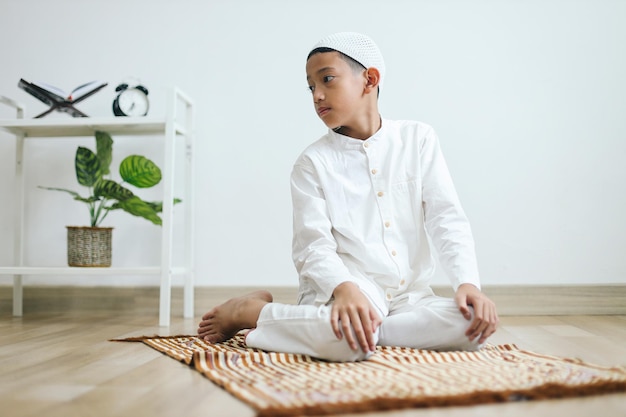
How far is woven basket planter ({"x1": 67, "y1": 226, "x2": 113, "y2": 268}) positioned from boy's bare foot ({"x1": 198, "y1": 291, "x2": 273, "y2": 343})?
665 millimetres

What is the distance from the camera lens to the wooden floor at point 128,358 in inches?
28.2

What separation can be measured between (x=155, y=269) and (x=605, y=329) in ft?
3.93

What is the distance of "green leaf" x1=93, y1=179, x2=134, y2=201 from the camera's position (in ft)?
5.85

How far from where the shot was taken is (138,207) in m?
1.81

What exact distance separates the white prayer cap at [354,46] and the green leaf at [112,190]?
0.76 meters

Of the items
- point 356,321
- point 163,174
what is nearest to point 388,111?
point 163,174

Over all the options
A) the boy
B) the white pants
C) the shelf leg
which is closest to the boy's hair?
the boy

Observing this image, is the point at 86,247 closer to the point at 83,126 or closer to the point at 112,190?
the point at 112,190

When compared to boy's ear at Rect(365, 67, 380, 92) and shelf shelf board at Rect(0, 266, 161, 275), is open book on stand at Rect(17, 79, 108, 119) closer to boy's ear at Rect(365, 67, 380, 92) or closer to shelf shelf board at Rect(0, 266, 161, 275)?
shelf shelf board at Rect(0, 266, 161, 275)

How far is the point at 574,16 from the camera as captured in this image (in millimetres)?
1997

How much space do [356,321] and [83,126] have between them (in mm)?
1231

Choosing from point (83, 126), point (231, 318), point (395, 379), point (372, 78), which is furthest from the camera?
point (83, 126)

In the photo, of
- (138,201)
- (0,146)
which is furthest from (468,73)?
(0,146)

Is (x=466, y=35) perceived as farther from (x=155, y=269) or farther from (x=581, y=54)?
(x=155, y=269)
